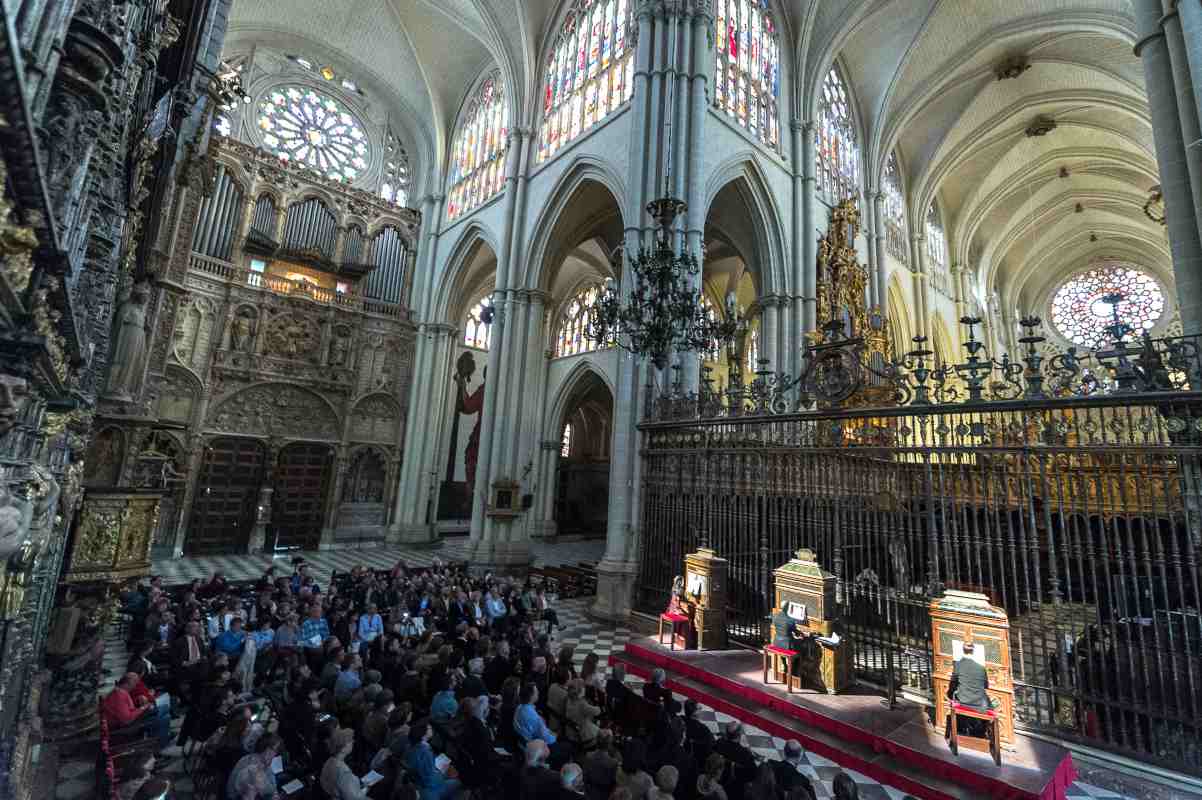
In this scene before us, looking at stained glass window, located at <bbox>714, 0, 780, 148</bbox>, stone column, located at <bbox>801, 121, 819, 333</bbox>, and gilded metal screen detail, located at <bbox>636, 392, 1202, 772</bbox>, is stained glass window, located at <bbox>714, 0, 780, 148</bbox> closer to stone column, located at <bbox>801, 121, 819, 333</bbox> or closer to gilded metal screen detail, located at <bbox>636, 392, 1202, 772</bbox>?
stone column, located at <bbox>801, 121, 819, 333</bbox>

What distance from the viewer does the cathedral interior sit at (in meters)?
4.06

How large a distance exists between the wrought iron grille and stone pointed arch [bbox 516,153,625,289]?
22.9ft

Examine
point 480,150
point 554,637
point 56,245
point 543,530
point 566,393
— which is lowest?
point 554,637

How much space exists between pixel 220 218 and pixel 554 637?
632 inches

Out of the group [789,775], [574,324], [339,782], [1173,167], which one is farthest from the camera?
[574,324]

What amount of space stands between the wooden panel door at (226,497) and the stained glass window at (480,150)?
10376 millimetres

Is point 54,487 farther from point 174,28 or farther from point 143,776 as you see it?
point 174,28

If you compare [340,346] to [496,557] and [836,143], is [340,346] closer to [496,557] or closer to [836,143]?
[496,557]

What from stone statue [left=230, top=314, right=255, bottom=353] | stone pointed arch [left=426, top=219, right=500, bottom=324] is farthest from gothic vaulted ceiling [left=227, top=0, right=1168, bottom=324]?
stone statue [left=230, top=314, right=255, bottom=353]

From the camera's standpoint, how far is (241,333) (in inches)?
629

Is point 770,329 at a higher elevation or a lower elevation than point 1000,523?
higher

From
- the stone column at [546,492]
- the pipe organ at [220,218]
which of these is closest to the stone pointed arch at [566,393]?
the stone column at [546,492]

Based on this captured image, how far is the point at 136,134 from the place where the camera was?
5.39 meters

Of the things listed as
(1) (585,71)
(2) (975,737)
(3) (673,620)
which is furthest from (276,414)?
(2) (975,737)
